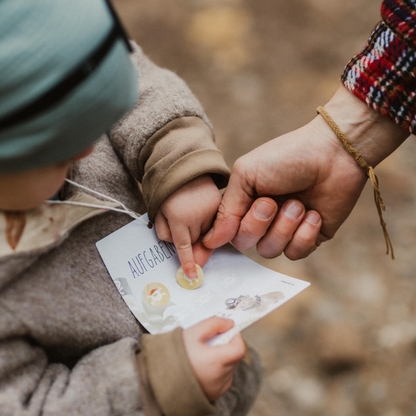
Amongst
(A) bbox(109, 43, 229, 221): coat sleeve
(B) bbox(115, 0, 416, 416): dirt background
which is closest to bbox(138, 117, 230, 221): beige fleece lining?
(A) bbox(109, 43, 229, 221): coat sleeve

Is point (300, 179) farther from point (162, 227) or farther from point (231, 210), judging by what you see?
point (162, 227)

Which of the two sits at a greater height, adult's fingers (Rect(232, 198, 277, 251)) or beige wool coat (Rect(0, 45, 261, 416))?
beige wool coat (Rect(0, 45, 261, 416))

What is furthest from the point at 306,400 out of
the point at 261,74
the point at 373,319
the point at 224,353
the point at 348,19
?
the point at 348,19

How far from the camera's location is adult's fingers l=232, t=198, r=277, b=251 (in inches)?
26.8

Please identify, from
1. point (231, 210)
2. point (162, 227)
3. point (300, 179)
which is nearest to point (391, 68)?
point (300, 179)

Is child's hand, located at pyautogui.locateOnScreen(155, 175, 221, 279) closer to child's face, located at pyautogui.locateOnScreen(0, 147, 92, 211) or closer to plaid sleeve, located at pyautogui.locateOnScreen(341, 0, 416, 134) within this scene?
child's face, located at pyautogui.locateOnScreen(0, 147, 92, 211)

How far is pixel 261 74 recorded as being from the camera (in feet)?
4.94

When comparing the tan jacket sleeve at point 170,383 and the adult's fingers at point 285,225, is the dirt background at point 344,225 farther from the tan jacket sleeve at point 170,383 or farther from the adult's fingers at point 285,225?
the tan jacket sleeve at point 170,383

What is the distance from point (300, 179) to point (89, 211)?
15.2 inches

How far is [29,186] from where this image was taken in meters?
0.43

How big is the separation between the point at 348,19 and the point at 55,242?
168cm

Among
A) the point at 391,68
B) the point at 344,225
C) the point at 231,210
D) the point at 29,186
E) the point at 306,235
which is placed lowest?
the point at 344,225

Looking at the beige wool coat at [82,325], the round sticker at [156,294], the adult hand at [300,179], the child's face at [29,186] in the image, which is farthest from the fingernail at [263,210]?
the child's face at [29,186]

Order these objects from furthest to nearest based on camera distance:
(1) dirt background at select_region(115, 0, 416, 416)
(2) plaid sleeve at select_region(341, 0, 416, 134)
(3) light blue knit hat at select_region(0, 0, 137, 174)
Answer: (1) dirt background at select_region(115, 0, 416, 416) < (2) plaid sleeve at select_region(341, 0, 416, 134) < (3) light blue knit hat at select_region(0, 0, 137, 174)
